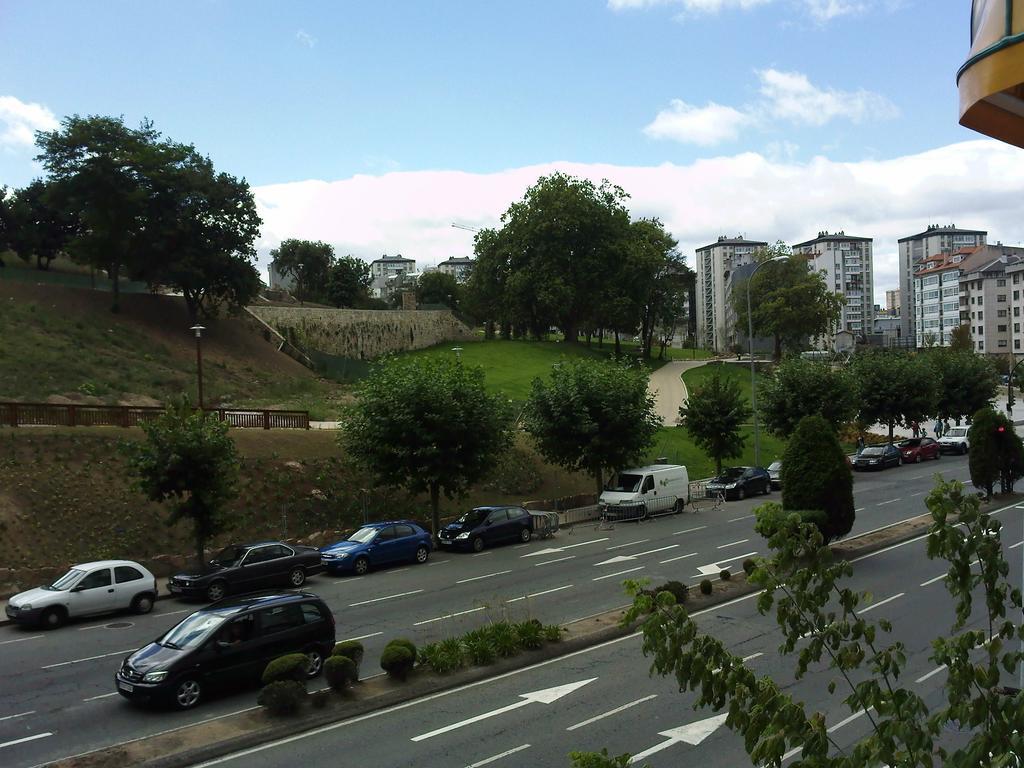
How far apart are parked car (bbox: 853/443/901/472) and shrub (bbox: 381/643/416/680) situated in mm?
40571

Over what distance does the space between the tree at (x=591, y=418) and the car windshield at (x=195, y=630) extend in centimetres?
2180

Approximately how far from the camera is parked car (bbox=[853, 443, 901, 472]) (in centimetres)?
4981

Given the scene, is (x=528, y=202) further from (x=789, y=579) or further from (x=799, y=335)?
(x=789, y=579)

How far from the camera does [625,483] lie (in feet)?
119

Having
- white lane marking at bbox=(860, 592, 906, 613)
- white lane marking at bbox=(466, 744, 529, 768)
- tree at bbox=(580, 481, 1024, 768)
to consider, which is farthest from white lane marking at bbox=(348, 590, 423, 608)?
tree at bbox=(580, 481, 1024, 768)

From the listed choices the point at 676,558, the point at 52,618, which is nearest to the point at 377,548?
the point at 676,558

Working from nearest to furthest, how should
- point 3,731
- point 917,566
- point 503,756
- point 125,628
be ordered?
point 503,756
point 3,731
point 125,628
point 917,566

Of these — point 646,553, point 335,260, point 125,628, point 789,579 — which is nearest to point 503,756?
point 789,579

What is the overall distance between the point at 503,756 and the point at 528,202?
8181 centimetres

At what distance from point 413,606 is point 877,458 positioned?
36186 millimetres

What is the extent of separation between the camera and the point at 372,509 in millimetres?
33625

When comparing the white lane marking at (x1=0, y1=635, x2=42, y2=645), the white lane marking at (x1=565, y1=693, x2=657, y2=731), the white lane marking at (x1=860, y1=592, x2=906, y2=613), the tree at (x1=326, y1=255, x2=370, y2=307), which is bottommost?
the white lane marking at (x1=0, y1=635, x2=42, y2=645)

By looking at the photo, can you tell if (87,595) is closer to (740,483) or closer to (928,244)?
(740,483)

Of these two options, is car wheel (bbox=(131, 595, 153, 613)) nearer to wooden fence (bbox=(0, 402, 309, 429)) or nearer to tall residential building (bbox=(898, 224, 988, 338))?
wooden fence (bbox=(0, 402, 309, 429))
